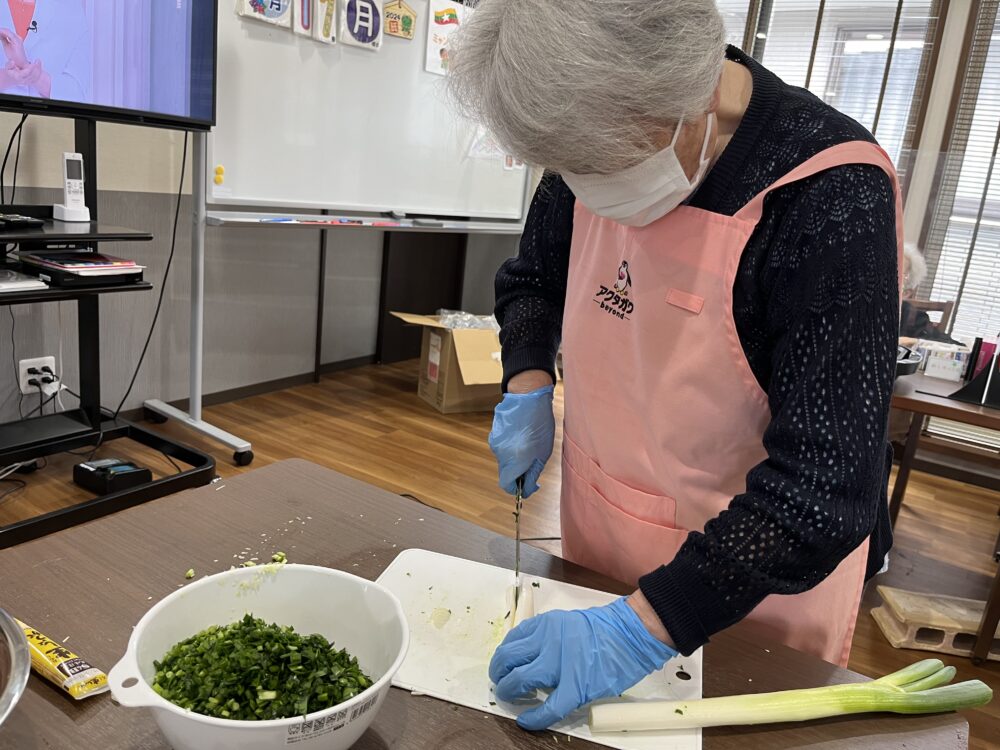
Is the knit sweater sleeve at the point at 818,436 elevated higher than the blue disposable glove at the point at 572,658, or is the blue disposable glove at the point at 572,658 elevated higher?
the knit sweater sleeve at the point at 818,436

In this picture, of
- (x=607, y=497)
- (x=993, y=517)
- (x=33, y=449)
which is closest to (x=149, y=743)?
(x=607, y=497)

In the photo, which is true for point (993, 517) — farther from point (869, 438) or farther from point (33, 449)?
point (33, 449)

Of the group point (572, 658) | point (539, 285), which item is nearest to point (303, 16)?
point (539, 285)

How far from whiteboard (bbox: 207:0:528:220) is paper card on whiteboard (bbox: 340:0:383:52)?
0.04m

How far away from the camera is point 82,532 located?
34.7 inches

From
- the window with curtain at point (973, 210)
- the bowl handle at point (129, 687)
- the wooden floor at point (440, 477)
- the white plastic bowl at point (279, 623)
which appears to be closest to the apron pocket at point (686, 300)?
the white plastic bowl at point (279, 623)

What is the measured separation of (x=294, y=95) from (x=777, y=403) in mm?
2541

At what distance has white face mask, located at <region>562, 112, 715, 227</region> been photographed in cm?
80

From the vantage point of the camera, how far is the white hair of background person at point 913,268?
3428 millimetres

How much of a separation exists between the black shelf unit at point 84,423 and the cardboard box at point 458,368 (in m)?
1.26

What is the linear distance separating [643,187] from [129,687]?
659 mm

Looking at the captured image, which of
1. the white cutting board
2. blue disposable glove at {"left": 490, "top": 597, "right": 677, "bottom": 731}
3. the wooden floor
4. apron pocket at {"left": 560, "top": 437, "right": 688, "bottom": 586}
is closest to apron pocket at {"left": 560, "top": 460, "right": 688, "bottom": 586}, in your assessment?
apron pocket at {"left": 560, "top": 437, "right": 688, "bottom": 586}

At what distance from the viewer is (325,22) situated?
2.82m

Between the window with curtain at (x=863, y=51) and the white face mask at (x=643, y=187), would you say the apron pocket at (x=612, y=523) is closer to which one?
the white face mask at (x=643, y=187)
